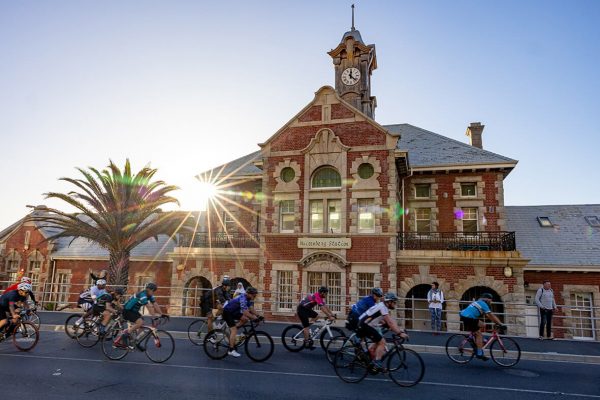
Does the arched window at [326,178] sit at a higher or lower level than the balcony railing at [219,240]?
higher

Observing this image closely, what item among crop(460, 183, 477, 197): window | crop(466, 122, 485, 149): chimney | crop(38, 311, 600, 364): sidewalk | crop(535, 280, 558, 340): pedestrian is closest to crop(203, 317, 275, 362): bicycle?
crop(38, 311, 600, 364): sidewalk

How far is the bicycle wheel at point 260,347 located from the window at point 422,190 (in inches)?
607

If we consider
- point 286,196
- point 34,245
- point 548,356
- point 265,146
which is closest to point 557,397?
point 548,356

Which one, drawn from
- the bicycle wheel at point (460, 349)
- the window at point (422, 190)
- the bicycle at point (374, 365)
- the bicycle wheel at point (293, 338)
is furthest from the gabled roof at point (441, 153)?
the bicycle at point (374, 365)

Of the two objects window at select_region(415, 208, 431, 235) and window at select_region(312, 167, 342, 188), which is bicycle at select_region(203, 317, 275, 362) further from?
window at select_region(415, 208, 431, 235)

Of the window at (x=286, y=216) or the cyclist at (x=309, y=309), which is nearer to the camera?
the cyclist at (x=309, y=309)

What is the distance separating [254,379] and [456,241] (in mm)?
15501

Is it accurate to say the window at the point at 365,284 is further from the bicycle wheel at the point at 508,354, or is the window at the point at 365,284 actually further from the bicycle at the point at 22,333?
the bicycle at the point at 22,333

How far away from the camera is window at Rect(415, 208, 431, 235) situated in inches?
914

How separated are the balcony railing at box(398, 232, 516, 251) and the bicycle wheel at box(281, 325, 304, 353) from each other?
10.3m

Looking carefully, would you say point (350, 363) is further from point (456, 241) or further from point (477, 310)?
point (456, 241)

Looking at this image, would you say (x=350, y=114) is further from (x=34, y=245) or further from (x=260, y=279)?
(x=34, y=245)

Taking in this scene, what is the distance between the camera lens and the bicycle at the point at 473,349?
421 inches

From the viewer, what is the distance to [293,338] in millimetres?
11891
